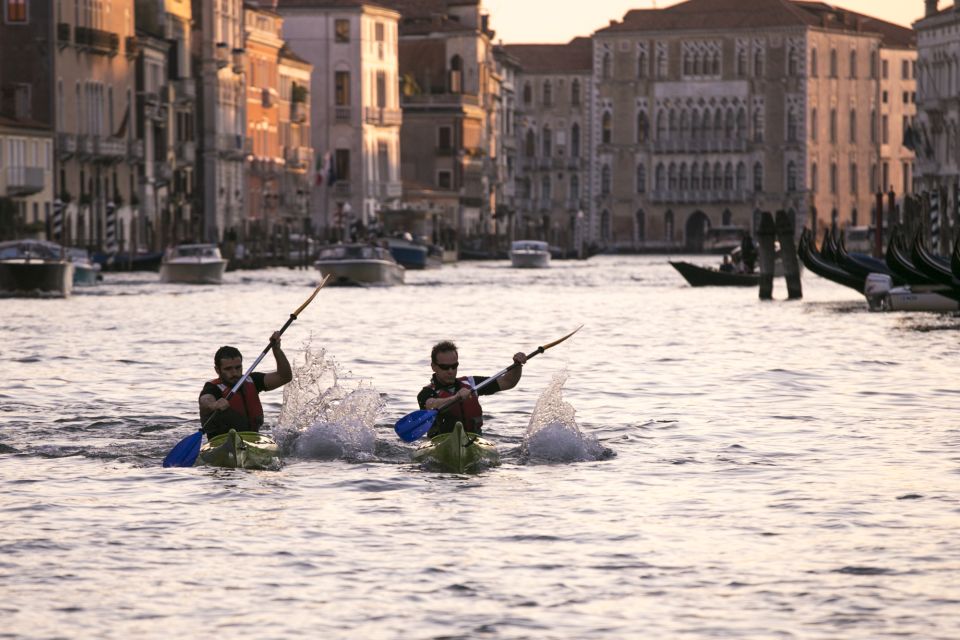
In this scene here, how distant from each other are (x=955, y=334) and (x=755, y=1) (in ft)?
374

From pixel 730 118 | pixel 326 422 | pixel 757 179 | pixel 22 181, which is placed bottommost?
pixel 326 422

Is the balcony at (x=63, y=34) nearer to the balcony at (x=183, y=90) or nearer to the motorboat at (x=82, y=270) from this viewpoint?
the balcony at (x=183, y=90)

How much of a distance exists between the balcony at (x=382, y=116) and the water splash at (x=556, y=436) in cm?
9906

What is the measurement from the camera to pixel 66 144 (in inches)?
3034

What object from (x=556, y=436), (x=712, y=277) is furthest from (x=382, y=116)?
(x=556, y=436)

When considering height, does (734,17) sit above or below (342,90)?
above

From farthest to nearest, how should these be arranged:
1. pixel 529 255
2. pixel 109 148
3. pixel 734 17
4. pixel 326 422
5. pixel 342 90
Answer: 1. pixel 734 17
2. pixel 342 90
3. pixel 529 255
4. pixel 109 148
5. pixel 326 422

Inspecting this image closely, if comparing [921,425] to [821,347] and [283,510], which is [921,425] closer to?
[283,510]

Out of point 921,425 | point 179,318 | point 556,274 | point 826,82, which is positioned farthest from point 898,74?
point 921,425

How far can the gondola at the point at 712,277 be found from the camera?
6350 cm

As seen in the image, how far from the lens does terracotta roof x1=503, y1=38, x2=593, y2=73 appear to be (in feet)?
519

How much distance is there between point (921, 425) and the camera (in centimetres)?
2152

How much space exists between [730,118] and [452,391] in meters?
133

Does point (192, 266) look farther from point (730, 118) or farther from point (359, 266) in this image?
point (730, 118)
